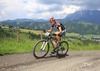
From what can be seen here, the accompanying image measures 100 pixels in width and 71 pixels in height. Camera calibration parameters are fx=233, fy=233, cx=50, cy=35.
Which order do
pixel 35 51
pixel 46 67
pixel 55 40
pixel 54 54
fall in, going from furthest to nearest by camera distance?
pixel 54 54 → pixel 55 40 → pixel 35 51 → pixel 46 67

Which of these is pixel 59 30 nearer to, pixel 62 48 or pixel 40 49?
pixel 62 48

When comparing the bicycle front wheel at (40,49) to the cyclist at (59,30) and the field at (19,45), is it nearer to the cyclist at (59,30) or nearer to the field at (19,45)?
the cyclist at (59,30)

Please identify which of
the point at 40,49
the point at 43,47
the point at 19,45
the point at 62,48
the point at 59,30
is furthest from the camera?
the point at 19,45

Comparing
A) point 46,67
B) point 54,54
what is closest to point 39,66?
point 46,67

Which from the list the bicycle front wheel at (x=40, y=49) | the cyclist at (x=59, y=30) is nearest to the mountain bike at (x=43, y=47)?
the bicycle front wheel at (x=40, y=49)

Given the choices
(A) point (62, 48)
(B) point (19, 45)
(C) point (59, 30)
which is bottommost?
(B) point (19, 45)

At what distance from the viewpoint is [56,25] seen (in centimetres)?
1570

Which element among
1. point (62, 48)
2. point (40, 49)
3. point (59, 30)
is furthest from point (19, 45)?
point (40, 49)

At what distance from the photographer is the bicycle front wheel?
1487cm

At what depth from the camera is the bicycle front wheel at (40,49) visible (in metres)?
14.9

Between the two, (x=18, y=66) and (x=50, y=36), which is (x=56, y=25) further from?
(x=18, y=66)

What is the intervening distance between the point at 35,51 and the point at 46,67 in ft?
10.2

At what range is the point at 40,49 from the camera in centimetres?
1494

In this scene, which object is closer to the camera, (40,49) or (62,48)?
(40,49)
